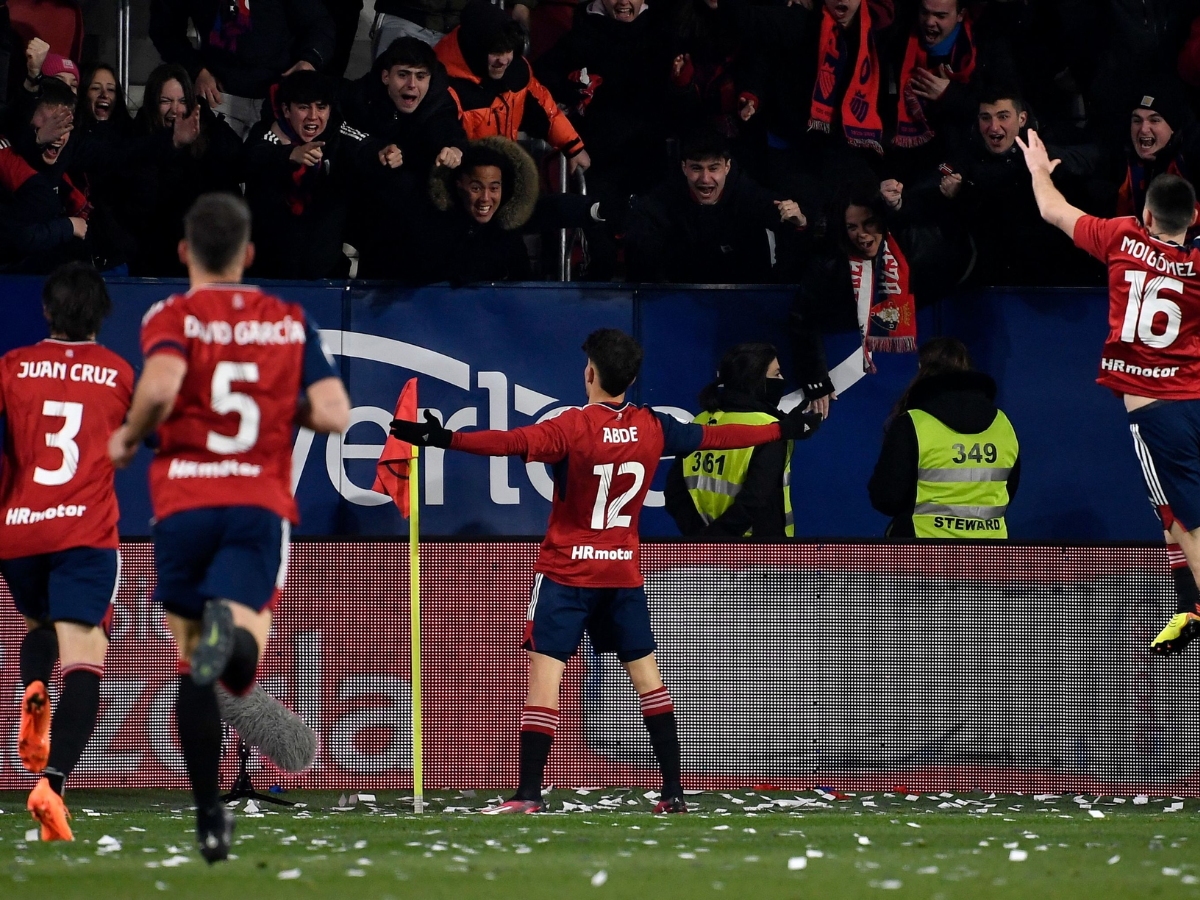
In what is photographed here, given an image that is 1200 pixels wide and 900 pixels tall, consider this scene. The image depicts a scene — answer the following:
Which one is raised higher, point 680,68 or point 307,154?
point 680,68

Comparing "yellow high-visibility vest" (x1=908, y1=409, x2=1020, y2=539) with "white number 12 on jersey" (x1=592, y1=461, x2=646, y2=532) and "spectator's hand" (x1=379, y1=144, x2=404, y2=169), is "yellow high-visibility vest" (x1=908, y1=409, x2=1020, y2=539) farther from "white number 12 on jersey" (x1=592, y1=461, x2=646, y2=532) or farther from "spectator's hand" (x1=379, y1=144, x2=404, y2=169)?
"spectator's hand" (x1=379, y1=144, x2=404, y2=169)

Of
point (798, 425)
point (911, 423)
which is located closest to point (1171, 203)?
point (798, 425)

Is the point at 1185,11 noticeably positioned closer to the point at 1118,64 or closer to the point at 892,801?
the point at 1118,64

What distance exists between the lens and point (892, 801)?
812 centimetres

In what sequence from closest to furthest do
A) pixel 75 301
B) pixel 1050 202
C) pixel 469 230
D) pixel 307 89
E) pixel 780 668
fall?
pixel 75 301 → pixel 1050 202 → pixel 780 668 → pixel 469 230 → pixel 307 89

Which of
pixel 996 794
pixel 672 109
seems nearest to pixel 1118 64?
pixel 672 109

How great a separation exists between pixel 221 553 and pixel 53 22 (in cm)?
710

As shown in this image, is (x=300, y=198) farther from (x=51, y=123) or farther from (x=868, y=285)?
(x=868, y=285)

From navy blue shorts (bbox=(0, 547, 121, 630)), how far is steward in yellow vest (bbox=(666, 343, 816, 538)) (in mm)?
3487

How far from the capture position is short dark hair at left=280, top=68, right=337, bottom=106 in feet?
32.9

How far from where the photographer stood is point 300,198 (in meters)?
10.1

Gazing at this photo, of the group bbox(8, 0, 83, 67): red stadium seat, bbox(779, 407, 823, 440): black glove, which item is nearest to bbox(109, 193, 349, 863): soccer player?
bbox(779, 407, 823, 440): black glove

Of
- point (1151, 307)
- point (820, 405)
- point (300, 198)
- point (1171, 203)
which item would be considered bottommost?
point (820, 405)

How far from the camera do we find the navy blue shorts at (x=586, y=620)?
7.40 m
